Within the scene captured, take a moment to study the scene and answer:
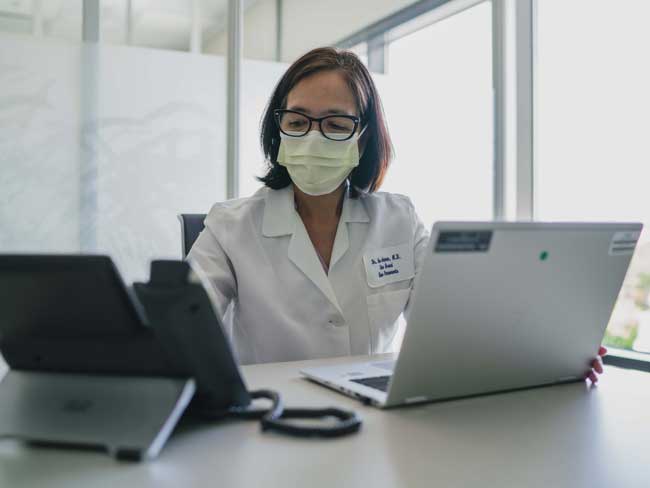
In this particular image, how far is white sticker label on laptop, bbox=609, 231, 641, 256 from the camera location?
0.96 meters

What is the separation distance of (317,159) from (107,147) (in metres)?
1.76

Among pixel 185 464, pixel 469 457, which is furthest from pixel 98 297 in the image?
pixel 469 457

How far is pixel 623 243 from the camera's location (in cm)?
97

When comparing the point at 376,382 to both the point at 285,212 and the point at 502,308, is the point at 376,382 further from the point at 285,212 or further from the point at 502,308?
the point at 285,212

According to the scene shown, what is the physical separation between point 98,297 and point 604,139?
1.96m

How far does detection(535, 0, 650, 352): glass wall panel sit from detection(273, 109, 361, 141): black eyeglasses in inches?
39.8

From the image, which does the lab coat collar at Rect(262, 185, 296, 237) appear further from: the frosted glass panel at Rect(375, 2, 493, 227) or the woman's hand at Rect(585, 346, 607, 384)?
the frosted glass panel at Rect(375, 2, 493, 227)

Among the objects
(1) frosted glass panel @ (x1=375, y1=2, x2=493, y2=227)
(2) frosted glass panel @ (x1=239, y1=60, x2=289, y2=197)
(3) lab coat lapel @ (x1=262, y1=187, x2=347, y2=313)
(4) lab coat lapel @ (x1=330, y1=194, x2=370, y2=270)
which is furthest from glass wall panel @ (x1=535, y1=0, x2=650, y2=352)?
(2) frosted glass panel @ (x1=239, y1=60, x2=289, y2=197)

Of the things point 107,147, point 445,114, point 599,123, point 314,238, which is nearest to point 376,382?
point 314,238

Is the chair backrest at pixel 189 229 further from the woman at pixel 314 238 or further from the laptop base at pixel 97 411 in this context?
the laptop base at pixel 97 411

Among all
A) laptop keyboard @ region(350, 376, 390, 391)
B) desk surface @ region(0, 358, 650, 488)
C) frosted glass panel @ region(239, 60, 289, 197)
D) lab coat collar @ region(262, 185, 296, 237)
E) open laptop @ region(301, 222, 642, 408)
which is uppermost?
frosted glass panel @ region(239, 60, 289, 197)

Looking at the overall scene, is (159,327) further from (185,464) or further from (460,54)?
(460,54)

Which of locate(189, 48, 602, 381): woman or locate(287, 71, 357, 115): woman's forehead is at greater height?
locate(287, 71, 357, 115): woman's forehead

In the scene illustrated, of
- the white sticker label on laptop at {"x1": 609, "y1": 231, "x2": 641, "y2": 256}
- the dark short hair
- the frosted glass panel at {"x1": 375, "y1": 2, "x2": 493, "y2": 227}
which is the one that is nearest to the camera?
the white sticker label on laptop at {"x1": 609, "y1": 231, "x2": 641, "y2": 256}
